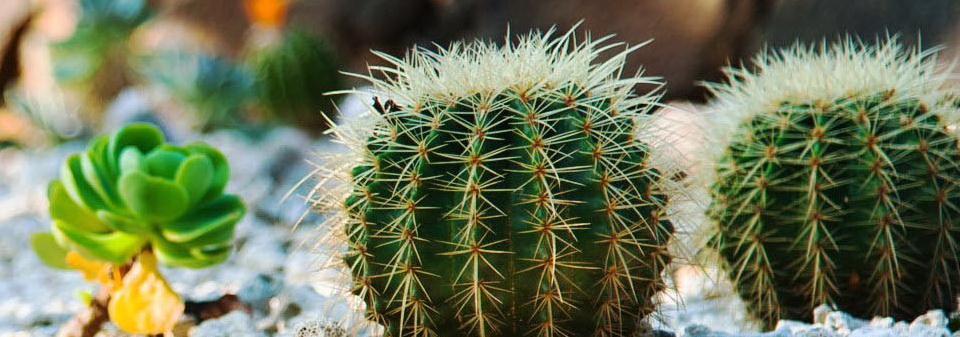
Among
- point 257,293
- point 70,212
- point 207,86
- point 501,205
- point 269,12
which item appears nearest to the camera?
point 501,205

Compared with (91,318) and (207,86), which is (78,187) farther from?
(207,86)

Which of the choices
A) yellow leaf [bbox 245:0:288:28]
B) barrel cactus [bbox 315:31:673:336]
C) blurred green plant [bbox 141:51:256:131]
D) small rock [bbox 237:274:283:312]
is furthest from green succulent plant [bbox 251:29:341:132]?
barrel cactus [bbox 315:31:673:336]

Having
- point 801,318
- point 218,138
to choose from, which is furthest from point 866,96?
point 218,138

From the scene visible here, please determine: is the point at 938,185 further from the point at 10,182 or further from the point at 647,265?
the point at 10,182

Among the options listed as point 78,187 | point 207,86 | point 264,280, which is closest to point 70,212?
point 78,187

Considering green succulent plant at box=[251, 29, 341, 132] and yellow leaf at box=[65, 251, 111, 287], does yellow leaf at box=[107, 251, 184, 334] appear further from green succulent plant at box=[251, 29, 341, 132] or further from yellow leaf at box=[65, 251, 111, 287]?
green succulent plant at box=[251, 29, 341, 132]

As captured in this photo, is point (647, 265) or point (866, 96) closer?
point (647, 265)
